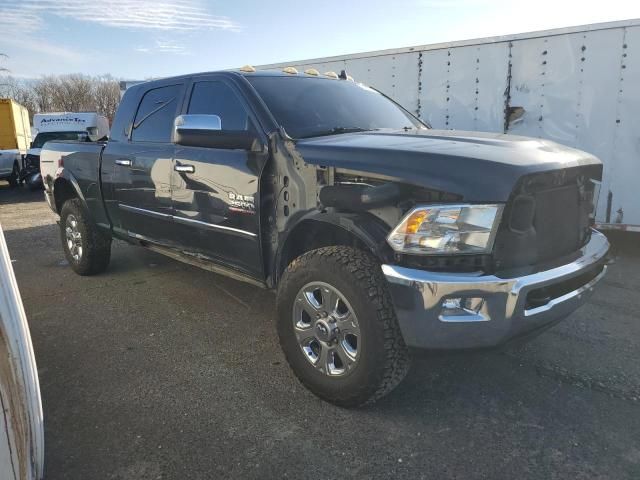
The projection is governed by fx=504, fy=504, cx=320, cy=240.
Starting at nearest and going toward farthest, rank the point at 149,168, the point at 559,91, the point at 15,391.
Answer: the point at 15,391
the point at 149,168
the point at 559,91

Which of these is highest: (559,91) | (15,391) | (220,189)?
(559,91)

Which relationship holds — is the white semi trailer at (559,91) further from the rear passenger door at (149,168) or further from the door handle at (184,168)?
the door handle at (184,168)

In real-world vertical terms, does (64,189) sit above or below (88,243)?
above

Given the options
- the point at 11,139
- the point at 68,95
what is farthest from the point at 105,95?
the point at 11,139

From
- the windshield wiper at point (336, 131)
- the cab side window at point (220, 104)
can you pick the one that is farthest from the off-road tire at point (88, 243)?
the windshield wiper at point (336, 131)

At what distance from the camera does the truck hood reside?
2268 mm

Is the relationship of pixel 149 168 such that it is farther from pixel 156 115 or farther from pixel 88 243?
pixel 88 243

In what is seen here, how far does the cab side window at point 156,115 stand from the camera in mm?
4113

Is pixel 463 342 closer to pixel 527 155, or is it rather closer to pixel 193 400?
pixel 527 155

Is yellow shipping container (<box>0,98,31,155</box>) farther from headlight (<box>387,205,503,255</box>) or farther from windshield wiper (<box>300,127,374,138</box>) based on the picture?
headlight (<box>387,205,503,255</box>)


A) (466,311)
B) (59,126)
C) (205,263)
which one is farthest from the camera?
(59,126)

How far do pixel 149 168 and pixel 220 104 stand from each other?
3.01ft

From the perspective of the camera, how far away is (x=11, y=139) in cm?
1892

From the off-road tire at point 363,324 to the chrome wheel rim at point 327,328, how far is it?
0.13 feet
